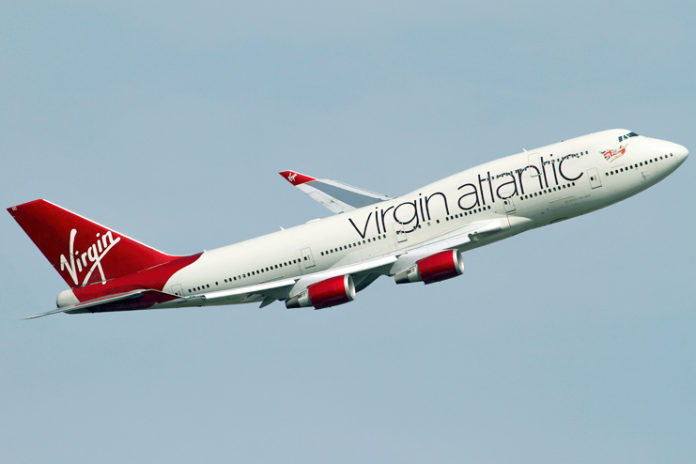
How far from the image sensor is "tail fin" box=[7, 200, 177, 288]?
78.9 metres

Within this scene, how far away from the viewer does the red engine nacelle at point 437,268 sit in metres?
70.0

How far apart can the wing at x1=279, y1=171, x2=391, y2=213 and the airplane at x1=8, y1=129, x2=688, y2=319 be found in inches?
346

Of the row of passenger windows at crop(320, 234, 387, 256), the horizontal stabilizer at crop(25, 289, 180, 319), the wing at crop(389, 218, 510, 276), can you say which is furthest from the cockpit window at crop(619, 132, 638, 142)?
the horizontal stabilizer at crop(25, 289, 180, 319)

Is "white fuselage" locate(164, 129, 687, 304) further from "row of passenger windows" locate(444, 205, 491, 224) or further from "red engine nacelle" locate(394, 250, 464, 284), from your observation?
"red engine nacelle" locate(394, 250, 464, 284)

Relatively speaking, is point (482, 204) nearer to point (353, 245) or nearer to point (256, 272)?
point (353, 245)

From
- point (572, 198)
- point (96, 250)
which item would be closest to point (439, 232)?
point (572, 198)

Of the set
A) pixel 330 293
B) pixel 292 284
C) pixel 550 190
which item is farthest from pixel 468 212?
pixel 292 284

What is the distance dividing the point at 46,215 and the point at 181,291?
1196cm

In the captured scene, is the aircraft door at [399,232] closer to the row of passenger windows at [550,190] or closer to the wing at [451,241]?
the wing at [451,241]

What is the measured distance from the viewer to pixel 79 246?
7956 cm

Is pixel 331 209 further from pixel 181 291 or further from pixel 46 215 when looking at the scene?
pixel 46 215

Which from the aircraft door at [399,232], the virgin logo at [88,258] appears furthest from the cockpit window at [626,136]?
the virgin logo at [88,258]

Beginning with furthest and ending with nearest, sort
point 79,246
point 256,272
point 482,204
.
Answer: point 79,246
point 256,272
point 482,204

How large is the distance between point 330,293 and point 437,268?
737 cm
